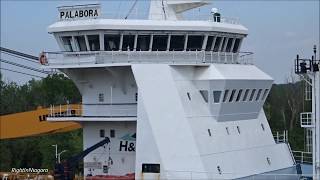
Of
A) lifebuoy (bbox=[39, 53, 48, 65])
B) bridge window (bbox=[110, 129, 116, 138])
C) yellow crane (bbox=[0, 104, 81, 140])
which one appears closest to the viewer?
lifebuoy (bbox=[39, 53, 48, 65])

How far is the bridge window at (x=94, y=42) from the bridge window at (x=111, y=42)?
0.33 metres

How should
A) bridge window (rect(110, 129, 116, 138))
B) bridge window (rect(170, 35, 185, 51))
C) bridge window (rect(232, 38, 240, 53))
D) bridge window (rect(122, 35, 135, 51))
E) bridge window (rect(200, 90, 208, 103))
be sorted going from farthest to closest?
bridge window (rect(232, 38, 240, 53))
bridge window (rect(110, 129, 116, 138))
bridge window (rect(170, 35, 185, 51))
bridge window (rect(200, 90, 208, 103))
bridge window (rect(122, 35, 135, 51))

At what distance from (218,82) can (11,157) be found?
1231 inches

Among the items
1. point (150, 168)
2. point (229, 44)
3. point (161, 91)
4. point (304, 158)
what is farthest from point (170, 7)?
point (304, 158)

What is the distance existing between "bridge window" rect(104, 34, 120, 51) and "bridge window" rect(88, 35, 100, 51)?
330mm

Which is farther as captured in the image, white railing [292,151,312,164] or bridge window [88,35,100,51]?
white railing [292,151,312,164]

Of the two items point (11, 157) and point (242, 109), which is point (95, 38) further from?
point (11, 157)

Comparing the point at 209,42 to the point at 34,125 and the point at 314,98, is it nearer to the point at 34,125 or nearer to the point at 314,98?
the point at 314,98

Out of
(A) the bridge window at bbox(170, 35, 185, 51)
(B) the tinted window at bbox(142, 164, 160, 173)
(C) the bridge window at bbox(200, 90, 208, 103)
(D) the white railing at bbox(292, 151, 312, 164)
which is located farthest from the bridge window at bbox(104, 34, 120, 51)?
(D) the white railing at bbox(292, 151, 312, 164)

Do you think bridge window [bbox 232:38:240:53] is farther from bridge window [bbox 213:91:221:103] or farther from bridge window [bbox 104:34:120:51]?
bridge window [bbox 104:34:120:51]

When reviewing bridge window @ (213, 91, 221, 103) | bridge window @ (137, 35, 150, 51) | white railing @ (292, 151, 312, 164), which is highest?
bridge window @ (137, 35, 150, 51)

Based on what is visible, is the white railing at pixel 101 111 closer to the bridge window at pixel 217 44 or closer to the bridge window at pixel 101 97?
the bridge window at pixel 101 97

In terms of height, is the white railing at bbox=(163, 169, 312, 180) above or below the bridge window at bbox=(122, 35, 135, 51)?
below

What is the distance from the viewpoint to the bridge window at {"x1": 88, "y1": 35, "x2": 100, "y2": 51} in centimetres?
2405
